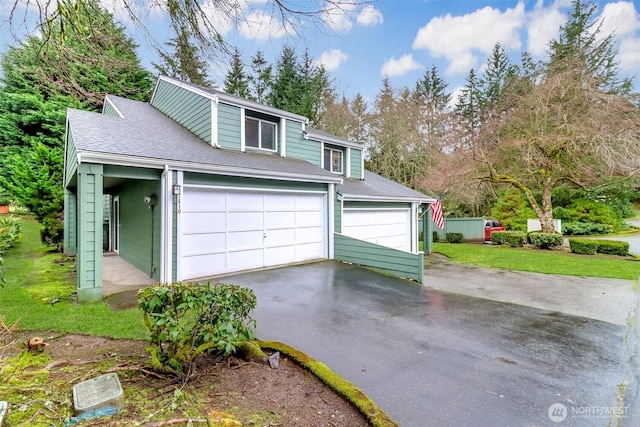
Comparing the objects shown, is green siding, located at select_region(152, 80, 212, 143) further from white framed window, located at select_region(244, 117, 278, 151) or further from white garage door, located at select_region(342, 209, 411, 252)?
white garage door, located at select_region(342, 209, 411, 252)

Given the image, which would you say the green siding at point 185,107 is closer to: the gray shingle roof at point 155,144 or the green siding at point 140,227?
the gray shingle roof at point 155,144

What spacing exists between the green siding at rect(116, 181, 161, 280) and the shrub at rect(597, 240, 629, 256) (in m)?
16.1

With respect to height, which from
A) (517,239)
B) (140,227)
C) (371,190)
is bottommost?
(517,239)

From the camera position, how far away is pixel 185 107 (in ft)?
33.8

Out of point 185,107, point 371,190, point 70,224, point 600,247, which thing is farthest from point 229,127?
point 600,247

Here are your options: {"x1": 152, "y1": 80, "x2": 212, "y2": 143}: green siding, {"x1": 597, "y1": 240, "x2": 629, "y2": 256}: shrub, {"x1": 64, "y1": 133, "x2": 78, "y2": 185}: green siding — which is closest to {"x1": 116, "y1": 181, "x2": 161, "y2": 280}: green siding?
{"x1": 64, "y1": 133, "x2": 78, "y2": 185}: green siding

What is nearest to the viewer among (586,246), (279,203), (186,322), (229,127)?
(186,322)

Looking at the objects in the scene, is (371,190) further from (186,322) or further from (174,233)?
(186,322)

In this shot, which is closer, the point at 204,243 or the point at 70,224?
the point at 204,243

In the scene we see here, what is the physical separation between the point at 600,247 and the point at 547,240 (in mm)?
1807

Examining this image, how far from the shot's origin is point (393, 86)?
73.9ft

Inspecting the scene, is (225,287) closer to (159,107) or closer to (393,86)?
(159,107)

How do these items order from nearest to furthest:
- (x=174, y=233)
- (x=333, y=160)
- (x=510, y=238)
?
(x=174, y=233) < (x=333, y=160) < (x=510, y=238)

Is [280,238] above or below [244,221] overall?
below
